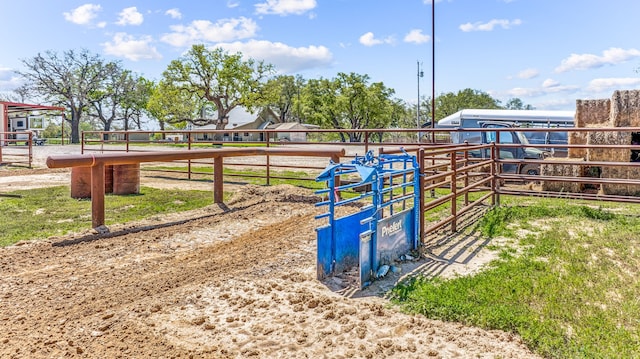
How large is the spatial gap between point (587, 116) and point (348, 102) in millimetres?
34028

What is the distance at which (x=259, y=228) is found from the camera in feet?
17.9

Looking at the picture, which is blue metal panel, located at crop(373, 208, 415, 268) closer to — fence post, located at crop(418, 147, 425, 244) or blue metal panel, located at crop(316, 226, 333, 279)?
fence post, located at crop(418, 147, 425, 244)

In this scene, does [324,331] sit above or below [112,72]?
below

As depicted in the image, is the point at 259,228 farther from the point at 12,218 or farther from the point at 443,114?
the point at 443,114

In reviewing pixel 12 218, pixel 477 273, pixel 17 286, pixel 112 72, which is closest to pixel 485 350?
pixel 477 273

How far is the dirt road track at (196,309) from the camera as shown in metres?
2.47

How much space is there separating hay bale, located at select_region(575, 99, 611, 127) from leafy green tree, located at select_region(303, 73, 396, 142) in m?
33.1

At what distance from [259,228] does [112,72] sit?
47634mm

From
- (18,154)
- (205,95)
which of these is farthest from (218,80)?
(18,154)

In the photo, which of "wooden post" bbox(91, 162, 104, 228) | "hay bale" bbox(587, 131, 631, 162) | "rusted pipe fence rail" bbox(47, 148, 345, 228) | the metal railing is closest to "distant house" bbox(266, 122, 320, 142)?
the metal railing

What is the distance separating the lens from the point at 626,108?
873 centimetres

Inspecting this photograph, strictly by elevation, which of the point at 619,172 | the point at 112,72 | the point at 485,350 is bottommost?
the point at 485,350

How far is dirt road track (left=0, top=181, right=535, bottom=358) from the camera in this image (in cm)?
247

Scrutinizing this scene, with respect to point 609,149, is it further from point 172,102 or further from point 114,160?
point 172,102
